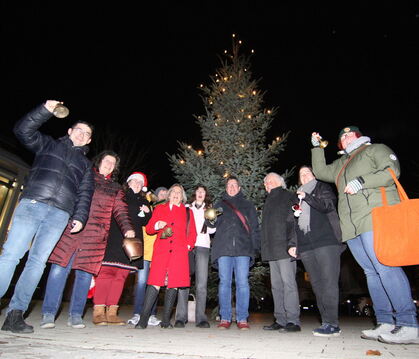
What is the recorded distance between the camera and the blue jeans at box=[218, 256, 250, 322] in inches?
176

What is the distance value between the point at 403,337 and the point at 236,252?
2245 millimetres

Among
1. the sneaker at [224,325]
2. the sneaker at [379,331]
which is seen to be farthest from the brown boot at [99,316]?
the sneaker at [379,331]

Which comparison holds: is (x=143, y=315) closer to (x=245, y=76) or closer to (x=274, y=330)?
(x=274, y=330)

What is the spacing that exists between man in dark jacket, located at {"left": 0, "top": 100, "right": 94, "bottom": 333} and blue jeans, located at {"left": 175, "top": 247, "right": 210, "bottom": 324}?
1.97 m

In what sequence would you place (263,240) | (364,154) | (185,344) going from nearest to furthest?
1. (185,344)
2. (364,154)
3. (263,240)

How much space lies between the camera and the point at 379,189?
3387mm

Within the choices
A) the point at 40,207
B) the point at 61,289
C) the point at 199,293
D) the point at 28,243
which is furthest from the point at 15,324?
the point at 199,293

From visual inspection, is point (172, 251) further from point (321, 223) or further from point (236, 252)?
point (321, 223)

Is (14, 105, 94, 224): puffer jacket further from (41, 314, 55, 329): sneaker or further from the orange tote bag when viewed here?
the orange tote bag

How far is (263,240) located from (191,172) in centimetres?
308

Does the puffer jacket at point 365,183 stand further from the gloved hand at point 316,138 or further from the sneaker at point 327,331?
the sneaker at point 327,331

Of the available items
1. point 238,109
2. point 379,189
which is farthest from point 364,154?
point 238,109

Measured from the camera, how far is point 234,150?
7699 millimetres

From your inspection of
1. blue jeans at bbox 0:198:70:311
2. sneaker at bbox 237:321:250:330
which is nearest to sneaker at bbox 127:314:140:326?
sneaker at bbox 237:321:250:330
